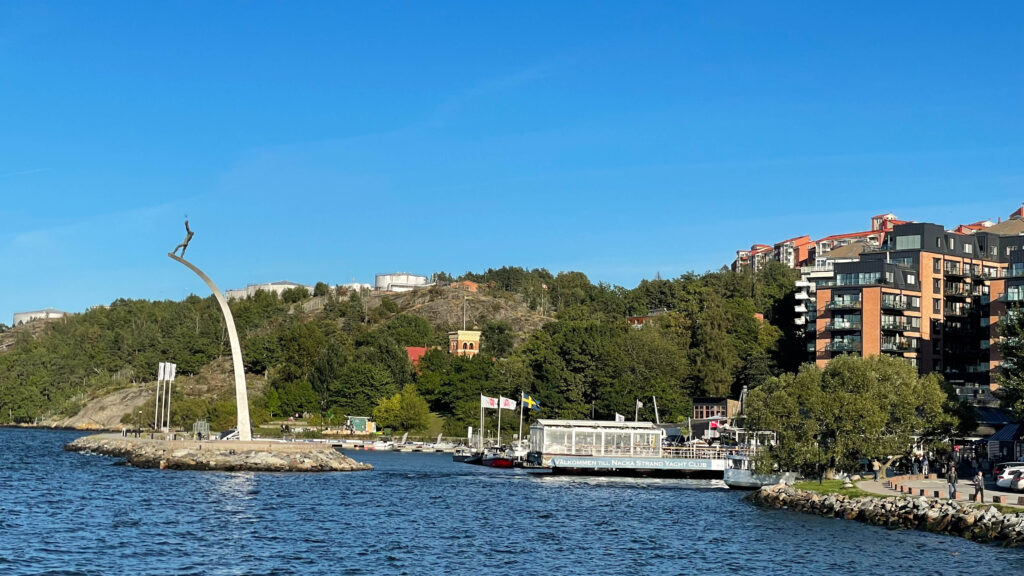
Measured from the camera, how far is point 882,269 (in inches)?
5935

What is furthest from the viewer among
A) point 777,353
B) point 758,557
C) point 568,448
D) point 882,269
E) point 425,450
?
point 777,353

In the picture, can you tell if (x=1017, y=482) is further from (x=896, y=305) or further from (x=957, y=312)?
(x=957, y=312)

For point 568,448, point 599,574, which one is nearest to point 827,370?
point 568,448

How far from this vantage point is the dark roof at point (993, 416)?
108 meters

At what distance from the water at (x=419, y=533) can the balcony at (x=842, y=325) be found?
6637 cm

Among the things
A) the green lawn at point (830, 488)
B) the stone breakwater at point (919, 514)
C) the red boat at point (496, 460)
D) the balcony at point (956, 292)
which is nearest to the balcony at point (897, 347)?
the balcony at point (956, 292)

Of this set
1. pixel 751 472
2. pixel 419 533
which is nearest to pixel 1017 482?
pixel 751 472

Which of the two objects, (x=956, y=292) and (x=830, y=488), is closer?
(x=830, y=488)

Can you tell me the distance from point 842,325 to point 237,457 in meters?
89.8

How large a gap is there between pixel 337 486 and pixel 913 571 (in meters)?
52.1

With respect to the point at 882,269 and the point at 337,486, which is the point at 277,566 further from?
the point at 882,269

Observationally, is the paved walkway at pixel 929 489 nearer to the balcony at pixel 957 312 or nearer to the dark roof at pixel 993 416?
the dark roof at pixel 993 416

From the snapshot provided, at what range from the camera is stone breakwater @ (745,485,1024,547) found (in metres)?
56.8

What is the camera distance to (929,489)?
73.1 m
